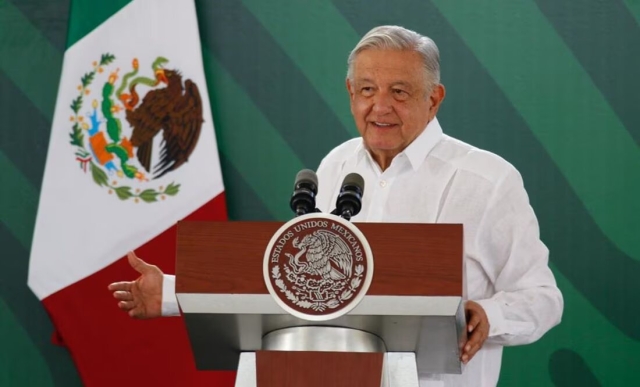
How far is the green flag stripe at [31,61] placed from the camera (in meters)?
4.35

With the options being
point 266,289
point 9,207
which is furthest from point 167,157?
point 266,289

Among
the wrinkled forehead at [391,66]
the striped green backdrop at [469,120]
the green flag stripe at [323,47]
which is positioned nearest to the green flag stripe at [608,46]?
the striped green backdrop at [469,120]

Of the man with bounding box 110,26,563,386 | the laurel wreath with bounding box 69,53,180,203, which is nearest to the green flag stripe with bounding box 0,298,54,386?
the laurel wreath with bounding box 69,53,180,203

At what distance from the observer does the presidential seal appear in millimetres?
1887

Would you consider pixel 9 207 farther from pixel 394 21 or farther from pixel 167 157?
pixel 394 21

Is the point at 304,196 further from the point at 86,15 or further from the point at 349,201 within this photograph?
the point at 86,15

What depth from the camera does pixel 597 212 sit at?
4.08 metres

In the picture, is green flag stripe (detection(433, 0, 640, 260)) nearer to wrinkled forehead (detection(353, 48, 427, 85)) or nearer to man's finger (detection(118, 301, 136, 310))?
wrinkled forehead (detection(353, 48, 427, 85))

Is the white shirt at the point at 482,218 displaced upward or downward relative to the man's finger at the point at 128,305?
upward

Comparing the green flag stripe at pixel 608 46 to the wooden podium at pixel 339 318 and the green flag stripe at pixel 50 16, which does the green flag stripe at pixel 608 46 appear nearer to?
the green flag stripe at pixel 50 16

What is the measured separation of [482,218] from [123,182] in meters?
1.92

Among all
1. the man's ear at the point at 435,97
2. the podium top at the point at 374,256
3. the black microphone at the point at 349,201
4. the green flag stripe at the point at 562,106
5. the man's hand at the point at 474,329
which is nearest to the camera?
the podium top at the point at 374,256

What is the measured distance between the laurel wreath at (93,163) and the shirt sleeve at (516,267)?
1.78 metres

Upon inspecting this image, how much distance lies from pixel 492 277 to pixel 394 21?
179 centimetres
